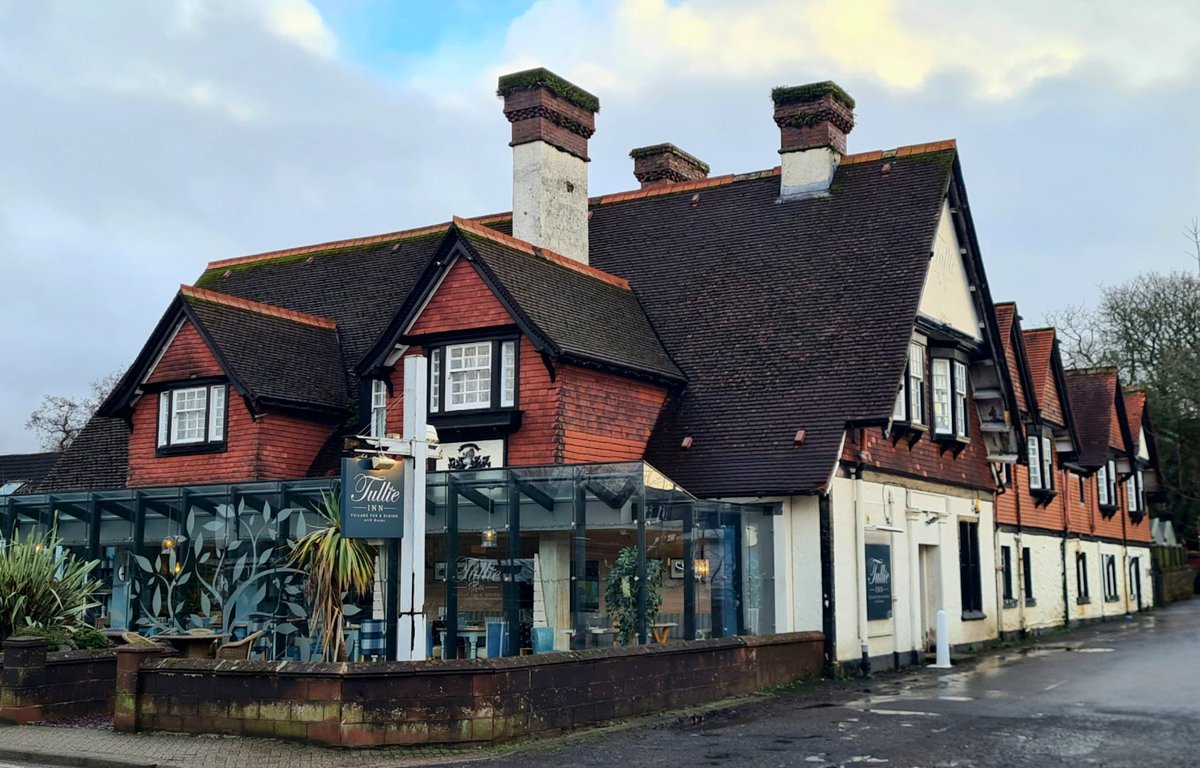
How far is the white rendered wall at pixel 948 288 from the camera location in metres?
25.3

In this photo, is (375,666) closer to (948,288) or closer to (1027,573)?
(948,288)

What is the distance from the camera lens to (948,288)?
26172 millimetres

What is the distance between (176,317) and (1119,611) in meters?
30.3

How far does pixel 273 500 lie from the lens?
21.5 meters

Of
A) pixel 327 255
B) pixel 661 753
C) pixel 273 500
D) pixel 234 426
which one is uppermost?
pixel 327 255

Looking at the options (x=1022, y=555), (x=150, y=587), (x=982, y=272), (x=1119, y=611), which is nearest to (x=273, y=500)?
(x=150, y=587)

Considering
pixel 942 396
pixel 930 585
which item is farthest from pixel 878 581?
pixel 942 396

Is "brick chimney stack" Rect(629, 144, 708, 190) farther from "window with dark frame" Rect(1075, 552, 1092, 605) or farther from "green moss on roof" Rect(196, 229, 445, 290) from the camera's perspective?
"window with dark frame" Rect(1075, 552, 1092, 605)

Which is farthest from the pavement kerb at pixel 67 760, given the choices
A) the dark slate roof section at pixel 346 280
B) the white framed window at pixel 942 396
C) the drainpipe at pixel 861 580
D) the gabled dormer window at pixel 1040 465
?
the gabled dormer window at pixel 1040 465

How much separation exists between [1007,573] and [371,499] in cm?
2003

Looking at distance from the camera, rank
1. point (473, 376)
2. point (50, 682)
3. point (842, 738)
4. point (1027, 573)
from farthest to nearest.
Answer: point (1027, 573), point (473, 376), point (50, 682), point (842, 738)

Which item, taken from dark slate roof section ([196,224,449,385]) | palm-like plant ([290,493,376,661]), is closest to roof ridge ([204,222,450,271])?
dark slate roof section ([196,224,449,385])

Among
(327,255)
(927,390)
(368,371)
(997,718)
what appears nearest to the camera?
(997,718)

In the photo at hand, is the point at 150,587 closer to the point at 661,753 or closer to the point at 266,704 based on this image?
the point at 266,704
